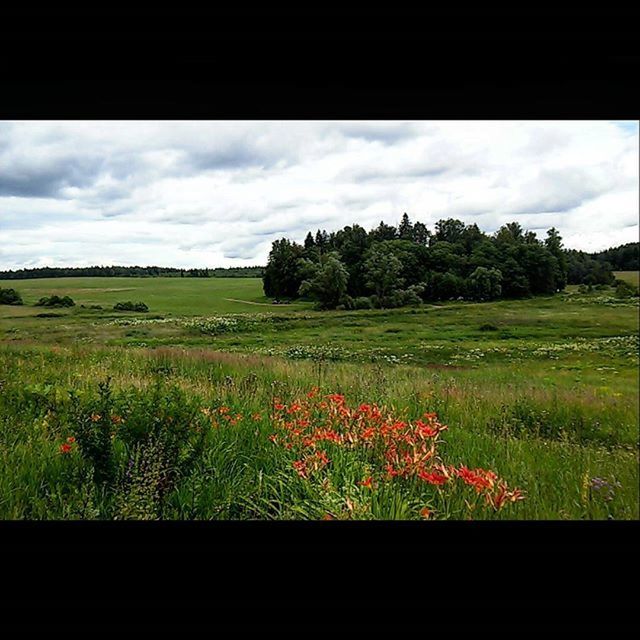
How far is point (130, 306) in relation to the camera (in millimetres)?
2564

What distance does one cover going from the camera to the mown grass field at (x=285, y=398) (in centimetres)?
207

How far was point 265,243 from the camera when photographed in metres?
2.54

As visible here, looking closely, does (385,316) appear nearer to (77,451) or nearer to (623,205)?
(623,205)

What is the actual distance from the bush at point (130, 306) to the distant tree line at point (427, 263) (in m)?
0.67

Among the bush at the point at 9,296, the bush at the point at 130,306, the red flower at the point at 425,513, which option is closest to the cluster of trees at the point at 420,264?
the bush at the point at 130,306

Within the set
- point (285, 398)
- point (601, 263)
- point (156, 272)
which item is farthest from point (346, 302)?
point (601, 263)

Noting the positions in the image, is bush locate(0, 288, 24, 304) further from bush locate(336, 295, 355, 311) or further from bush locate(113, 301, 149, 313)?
bush locate(336, 295, 355, 311)

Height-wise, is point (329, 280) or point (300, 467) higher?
point (329, 280)

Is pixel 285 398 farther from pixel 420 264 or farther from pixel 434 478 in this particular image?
pixel 420 264

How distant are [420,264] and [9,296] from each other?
177cm

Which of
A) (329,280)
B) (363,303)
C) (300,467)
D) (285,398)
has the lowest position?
(300,467)

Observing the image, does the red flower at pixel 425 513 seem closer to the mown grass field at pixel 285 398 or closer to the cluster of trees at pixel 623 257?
the mown grass field at pixel 285 398
